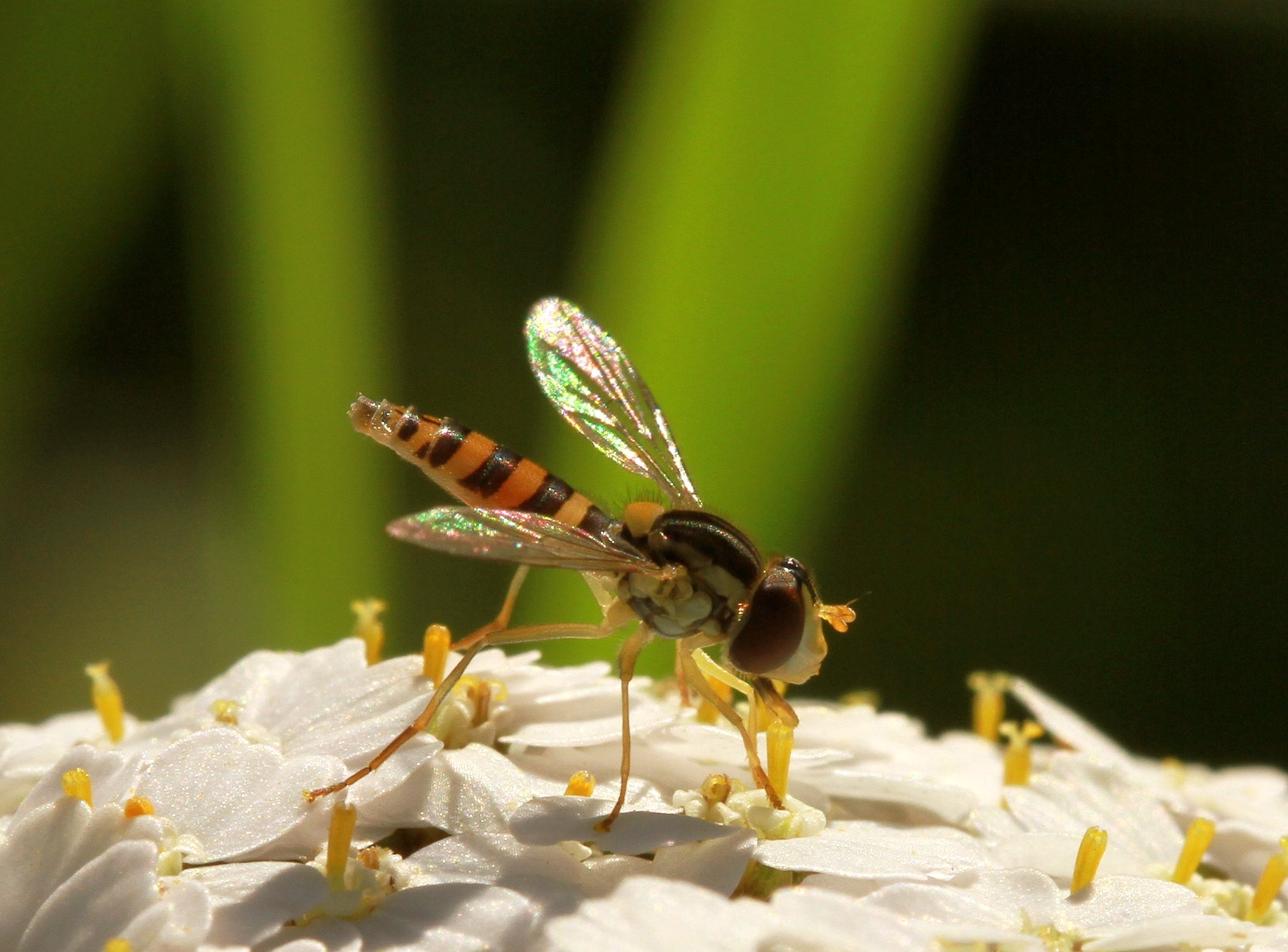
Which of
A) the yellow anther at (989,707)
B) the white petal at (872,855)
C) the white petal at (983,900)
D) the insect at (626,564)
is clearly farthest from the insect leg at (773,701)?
the yellow anther at (989,707)

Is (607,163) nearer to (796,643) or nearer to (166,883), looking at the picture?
(796,643)

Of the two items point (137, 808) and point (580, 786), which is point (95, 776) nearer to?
point (137, 808)

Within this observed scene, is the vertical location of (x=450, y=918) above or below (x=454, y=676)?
below

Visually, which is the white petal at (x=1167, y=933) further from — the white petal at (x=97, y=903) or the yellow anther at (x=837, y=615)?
the white petal at (x=97, y=903)

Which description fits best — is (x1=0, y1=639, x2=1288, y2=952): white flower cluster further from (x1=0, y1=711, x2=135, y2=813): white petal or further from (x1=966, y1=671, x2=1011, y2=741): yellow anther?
(x1=966, y1=671, x2=1011, y2=741): yellow anther

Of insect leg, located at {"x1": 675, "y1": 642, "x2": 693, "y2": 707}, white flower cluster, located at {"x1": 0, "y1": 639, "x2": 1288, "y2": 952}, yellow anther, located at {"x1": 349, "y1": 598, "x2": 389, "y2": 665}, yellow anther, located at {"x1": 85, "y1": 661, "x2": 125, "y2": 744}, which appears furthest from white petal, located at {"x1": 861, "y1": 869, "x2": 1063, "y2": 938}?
yellow anther, located at {"x1": 85, "y1": 661, "x2": 125, "y2": 744}

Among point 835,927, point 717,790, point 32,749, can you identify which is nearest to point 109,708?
point 32,749
